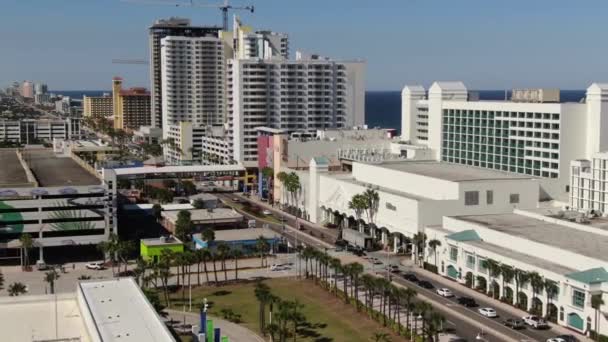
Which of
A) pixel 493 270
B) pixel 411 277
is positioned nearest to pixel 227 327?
pixel 411 277

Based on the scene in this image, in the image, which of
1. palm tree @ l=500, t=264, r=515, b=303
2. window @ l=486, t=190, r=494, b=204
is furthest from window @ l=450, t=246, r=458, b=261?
window @ l=486, t=190, r=494, b=204

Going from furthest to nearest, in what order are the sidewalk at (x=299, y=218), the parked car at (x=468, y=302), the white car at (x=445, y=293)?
the sidewalk at (x=299, y=218), the white car at (x=445, y=293), the parked car at (x=468, y=302)

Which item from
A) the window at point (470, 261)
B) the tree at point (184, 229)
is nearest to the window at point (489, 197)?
the window at point (470, 261)

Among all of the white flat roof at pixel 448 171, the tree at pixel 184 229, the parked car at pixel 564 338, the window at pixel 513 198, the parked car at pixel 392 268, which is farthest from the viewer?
the white flat roof at pixel 448 171

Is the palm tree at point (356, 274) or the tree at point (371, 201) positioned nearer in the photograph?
the palm tree at point (356, 274)

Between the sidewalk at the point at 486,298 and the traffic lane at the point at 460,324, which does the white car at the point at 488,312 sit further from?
the sidewalk at the point at 486,298

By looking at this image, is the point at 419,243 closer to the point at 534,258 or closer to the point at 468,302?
the point at 534,258
